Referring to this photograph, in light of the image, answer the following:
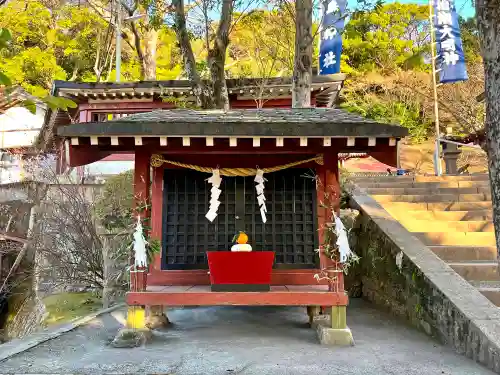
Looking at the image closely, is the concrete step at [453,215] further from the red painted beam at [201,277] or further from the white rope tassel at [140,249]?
the white rope tassel at [140,249]

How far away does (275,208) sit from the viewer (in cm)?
680

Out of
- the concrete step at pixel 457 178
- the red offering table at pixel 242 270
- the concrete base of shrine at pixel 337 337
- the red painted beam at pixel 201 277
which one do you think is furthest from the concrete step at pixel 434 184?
the red offering table at pixel 242 270

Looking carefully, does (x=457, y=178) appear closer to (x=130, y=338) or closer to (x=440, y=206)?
(x=440, y=206)

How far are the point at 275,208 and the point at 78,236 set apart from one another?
6.13 meters

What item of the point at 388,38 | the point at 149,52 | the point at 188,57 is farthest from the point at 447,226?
the point at 388,38

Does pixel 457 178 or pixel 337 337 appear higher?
pixel 457 178

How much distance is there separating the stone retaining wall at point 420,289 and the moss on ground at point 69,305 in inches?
253

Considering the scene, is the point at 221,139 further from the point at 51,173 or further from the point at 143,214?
the point at 51,173

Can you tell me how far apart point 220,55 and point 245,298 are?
259 inches

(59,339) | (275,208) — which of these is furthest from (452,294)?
(59,339)

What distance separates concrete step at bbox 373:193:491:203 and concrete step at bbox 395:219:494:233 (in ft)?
5.23

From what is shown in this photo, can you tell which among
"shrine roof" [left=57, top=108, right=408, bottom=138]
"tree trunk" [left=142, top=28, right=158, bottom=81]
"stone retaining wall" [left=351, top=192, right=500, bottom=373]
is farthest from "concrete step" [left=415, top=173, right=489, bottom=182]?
"tree trunk" [left=142, top=28, right=158, bottom=81]

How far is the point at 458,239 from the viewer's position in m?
7.71

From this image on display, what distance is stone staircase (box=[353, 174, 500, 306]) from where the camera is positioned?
668 centimetres
